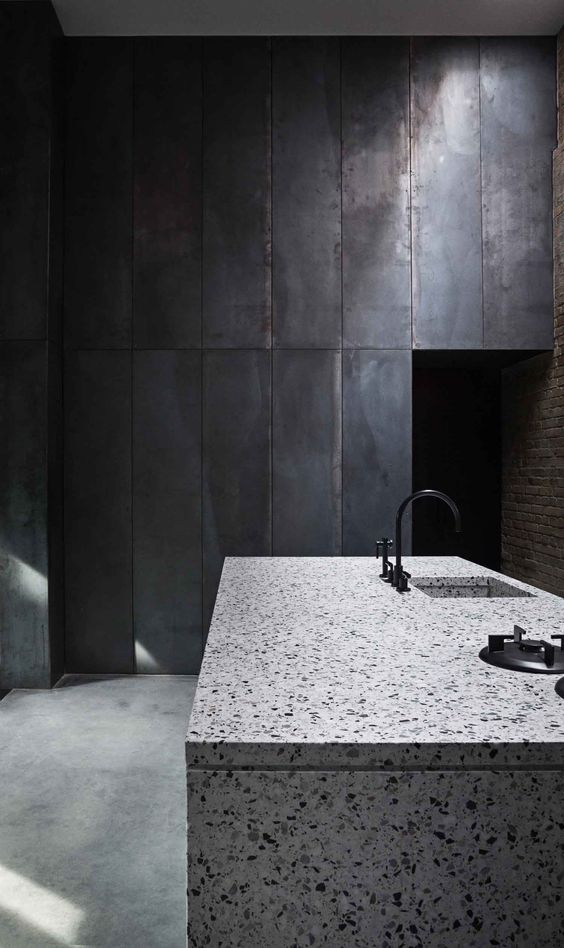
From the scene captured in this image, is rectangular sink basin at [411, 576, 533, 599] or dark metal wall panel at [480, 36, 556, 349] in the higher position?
dark metal wall panel at [480, 36, 556, 349]

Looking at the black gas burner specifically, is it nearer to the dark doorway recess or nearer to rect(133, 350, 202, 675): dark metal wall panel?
rect(133, 350, 202, 675): dark metal wall panel

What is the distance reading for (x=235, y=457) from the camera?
4.52 metres

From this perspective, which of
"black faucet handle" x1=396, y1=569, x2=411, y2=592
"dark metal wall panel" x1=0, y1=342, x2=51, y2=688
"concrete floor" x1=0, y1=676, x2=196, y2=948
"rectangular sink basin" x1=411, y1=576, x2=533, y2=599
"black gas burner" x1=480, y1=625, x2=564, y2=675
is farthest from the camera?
"dark metal wall panel" x1=0, y1=342, x2=51, y2=688

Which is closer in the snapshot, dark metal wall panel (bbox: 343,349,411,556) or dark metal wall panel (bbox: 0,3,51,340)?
dark metal wall panel (bbox: 0,3,51,340)

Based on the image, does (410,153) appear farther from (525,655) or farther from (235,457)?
(525,655)

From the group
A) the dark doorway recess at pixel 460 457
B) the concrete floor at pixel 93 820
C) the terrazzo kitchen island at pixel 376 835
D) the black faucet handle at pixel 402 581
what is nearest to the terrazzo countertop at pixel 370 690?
the terrazzo kitchen island at pixel 376 835

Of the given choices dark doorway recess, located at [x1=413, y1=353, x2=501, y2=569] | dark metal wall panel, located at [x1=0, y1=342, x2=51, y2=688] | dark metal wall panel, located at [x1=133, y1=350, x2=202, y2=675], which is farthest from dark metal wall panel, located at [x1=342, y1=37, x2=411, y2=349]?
dark metal wall panel, located at [x1=0, y1=342, x2=51, y2=688]

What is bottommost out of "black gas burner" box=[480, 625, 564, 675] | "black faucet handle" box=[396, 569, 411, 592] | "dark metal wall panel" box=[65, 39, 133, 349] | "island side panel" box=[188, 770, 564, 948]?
"island side panel" box=[188, 770, 564, 948]

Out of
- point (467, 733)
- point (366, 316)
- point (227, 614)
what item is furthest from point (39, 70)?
point (467, 733)

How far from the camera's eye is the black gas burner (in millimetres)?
1229

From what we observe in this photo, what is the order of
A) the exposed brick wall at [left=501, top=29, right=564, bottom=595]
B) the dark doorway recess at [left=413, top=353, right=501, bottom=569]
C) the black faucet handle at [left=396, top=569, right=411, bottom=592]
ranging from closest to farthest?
the black faucet handle at [left=396, top=569, right=411, bottom=592] → the exposed brick wall at [left=501, top=29, right=564, bottom=595] → the dark doorway recess at [left=413, top=353, right=501, bottom=569]

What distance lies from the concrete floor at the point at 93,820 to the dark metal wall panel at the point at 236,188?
253 centimetres

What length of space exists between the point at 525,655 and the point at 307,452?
10.8 feet

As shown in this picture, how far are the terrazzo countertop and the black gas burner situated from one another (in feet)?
0.06
